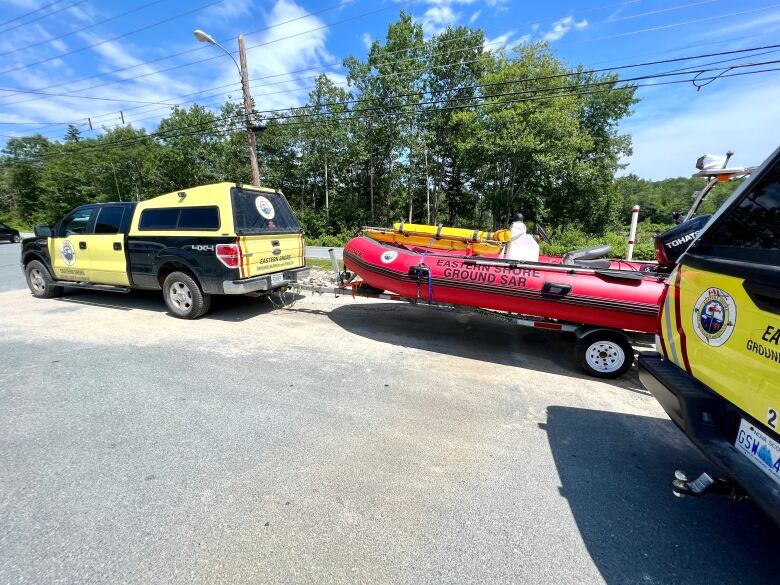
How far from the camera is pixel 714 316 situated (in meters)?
1.91

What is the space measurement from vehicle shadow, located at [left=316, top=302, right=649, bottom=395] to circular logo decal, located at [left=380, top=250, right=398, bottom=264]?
117cm

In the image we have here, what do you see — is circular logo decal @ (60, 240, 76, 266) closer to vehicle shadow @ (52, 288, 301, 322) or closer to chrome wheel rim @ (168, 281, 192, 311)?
vehicle shadow @ (52, 288, 301, 322)

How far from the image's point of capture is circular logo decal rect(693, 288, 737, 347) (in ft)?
5.94

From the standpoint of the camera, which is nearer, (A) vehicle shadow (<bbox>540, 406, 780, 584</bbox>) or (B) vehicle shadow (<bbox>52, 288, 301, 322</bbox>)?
(A) vehicle shadow (<bbox>540, 406, 780, 584</bbox>)

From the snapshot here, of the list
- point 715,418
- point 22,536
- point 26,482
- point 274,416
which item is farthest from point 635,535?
point 26,482

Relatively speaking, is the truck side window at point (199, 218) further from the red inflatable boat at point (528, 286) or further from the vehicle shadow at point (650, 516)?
the vehicle shadow at point (650, 516)

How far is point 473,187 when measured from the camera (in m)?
27.2

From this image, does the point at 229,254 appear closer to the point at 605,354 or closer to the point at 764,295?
the point at 605,354

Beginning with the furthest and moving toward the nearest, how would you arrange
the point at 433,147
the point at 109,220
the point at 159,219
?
the point at 433,147 → the point at 109,220 → the point at 159,219

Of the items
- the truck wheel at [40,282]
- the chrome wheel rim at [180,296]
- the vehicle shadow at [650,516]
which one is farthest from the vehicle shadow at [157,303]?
the vehicle shadow at [650,516]

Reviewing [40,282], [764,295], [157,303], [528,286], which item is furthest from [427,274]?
[40,282]

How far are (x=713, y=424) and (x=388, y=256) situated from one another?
158 inches

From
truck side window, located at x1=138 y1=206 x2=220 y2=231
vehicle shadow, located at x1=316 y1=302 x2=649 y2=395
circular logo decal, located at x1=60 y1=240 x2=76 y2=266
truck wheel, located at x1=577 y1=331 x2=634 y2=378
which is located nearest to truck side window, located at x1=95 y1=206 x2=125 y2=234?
truck side window, located at x1=138 y1=206 x2=220 y2=231

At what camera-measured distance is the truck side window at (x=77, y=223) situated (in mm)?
6590
